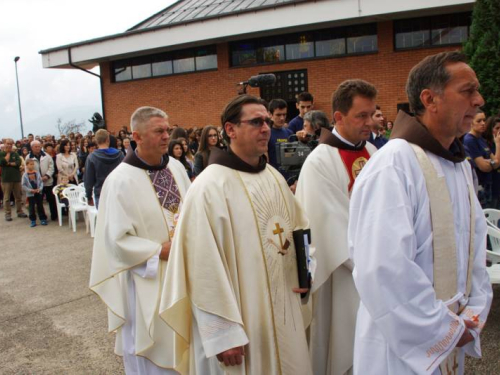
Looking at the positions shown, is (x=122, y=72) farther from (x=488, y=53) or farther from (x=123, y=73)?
(x=488, y=53)

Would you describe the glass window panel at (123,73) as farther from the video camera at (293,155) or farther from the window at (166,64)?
the video camera at (293,155)

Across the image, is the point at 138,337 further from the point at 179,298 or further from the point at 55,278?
the point at 55,278

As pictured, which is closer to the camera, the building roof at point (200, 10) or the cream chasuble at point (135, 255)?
the cream chasuble at point (135, 255)

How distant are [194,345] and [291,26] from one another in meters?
14.3

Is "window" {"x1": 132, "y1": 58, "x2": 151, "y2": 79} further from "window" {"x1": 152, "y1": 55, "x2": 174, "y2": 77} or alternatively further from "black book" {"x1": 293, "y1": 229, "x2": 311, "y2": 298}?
"black book" {"x1": 293, "y1": 229, "x2": 311, "y2": 298}

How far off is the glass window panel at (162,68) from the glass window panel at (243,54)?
114 inches

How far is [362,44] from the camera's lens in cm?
1595

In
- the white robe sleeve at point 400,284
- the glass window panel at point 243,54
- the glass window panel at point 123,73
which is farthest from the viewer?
the glass window panel at point 123,73

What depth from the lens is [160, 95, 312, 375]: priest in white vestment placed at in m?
2.49

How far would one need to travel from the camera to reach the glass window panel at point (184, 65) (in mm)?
19375

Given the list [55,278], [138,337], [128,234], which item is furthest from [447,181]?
[55,278]

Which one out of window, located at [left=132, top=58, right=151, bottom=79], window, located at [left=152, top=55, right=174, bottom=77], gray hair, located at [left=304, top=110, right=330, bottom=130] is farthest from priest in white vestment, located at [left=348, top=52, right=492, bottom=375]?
window, located at [left=132, top=58, right=151, bottom=79]

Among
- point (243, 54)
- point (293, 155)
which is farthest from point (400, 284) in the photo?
point (243, 54)

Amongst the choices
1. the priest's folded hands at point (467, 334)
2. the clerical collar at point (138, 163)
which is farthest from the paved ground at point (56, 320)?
the priest's folded hands at point (467, 334)
